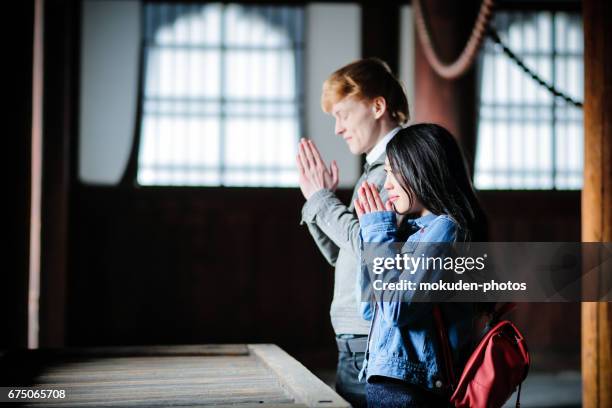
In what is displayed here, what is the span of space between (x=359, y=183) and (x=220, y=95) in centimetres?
468

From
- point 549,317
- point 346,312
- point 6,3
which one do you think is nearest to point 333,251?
point 346,312

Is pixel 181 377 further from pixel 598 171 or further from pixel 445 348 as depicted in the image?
pixel 598 171

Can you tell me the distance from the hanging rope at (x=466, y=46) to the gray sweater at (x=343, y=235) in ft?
5.45

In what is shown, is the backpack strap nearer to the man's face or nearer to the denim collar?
the denim collar

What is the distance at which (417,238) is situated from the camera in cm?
165

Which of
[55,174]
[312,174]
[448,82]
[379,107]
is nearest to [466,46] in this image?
[448,82]

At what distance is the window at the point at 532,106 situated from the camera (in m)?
6.94

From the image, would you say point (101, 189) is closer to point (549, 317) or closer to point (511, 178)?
point (511, 178)

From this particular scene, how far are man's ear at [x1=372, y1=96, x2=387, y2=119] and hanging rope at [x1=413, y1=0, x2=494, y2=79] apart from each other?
1.46m

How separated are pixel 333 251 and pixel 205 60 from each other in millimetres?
4705

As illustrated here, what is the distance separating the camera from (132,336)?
21.5 ft

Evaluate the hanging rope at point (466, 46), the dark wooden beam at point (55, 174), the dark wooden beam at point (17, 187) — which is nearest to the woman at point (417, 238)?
the hanging rope at point (466, 46)

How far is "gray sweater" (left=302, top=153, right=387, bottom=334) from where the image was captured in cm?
193

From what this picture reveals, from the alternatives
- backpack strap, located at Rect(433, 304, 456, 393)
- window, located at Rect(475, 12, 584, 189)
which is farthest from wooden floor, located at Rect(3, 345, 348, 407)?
window, located at Rect(475, 12, 584, 189)
